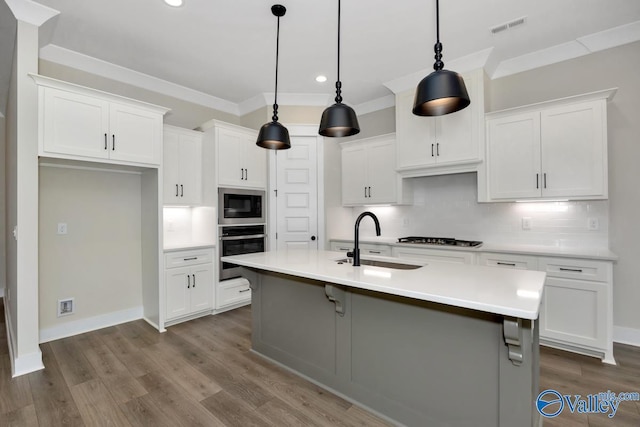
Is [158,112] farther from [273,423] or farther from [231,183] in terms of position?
[273,423]

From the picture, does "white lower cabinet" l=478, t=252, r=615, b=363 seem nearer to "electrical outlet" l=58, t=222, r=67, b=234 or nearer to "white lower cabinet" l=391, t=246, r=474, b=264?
"white lower cabinet" l=391, t=246, r=474, b=264

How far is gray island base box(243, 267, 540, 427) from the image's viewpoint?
1.47m

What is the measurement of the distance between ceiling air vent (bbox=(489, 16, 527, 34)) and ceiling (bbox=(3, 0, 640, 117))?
50 mm

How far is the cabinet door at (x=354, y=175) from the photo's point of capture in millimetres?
4449

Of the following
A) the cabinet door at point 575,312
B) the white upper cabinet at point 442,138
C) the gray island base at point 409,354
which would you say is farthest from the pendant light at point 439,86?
the cabinet door at point 575,312

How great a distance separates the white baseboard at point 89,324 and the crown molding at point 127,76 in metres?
2.76

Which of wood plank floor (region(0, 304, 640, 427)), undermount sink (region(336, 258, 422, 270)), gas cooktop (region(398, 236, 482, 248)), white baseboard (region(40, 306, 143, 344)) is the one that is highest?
gas cooktop (region(398, 236, 482, 248))

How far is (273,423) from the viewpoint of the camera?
1.91m

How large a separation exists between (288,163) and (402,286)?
3.23 meters

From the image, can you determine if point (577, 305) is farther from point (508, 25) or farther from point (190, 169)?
point (190, 169)

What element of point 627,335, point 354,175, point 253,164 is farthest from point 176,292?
point 627,335

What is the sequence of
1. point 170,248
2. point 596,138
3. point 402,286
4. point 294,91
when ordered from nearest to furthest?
point 402,286 < point 596,138 < point 170,248 < point 294,91

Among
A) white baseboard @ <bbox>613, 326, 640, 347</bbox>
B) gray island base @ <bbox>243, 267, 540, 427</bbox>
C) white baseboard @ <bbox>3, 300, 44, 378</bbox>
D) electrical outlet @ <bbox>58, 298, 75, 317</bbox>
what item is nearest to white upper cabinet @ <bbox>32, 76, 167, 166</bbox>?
electrical outlet @ <bbox>58, 298, 75, 317</bbox>

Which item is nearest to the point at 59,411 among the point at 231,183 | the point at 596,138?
the point at 231,183
